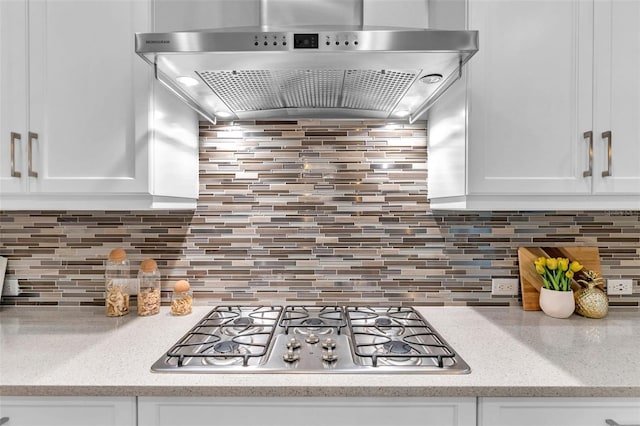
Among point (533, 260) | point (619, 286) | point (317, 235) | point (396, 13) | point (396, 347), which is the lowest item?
point (396, 347)

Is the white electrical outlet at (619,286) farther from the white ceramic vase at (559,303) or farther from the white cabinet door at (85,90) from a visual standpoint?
the white cabinet door at (85,90)

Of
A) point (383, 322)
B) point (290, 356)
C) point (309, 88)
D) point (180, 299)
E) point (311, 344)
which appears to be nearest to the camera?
point (290, 356)

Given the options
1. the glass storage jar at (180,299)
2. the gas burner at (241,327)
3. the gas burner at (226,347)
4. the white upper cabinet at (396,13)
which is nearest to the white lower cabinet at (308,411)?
the gas burner at (226,347)

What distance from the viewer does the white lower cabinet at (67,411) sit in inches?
39.3

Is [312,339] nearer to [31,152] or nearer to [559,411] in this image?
[559,411]

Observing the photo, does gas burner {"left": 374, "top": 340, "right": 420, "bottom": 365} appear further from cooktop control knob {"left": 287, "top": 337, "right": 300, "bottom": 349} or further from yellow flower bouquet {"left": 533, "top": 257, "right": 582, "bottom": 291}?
yellow flower bouquet {"left": 533, "top": 257, "right": 582, "bottom": 291}

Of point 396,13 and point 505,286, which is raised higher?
point 396,13

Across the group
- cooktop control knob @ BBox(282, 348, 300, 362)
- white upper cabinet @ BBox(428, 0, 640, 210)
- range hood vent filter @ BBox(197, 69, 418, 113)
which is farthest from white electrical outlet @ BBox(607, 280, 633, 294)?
cooktop control knob @ BBox(282, 348, 300, 362)

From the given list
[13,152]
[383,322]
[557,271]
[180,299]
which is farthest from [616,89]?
[13,152]

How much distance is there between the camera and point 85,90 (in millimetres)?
1271

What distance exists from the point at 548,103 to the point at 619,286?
957mm

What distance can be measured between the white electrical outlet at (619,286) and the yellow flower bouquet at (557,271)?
27cm

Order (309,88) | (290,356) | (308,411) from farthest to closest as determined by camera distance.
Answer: (309,88), (290,356), (308,411)

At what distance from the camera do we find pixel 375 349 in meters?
1.21
